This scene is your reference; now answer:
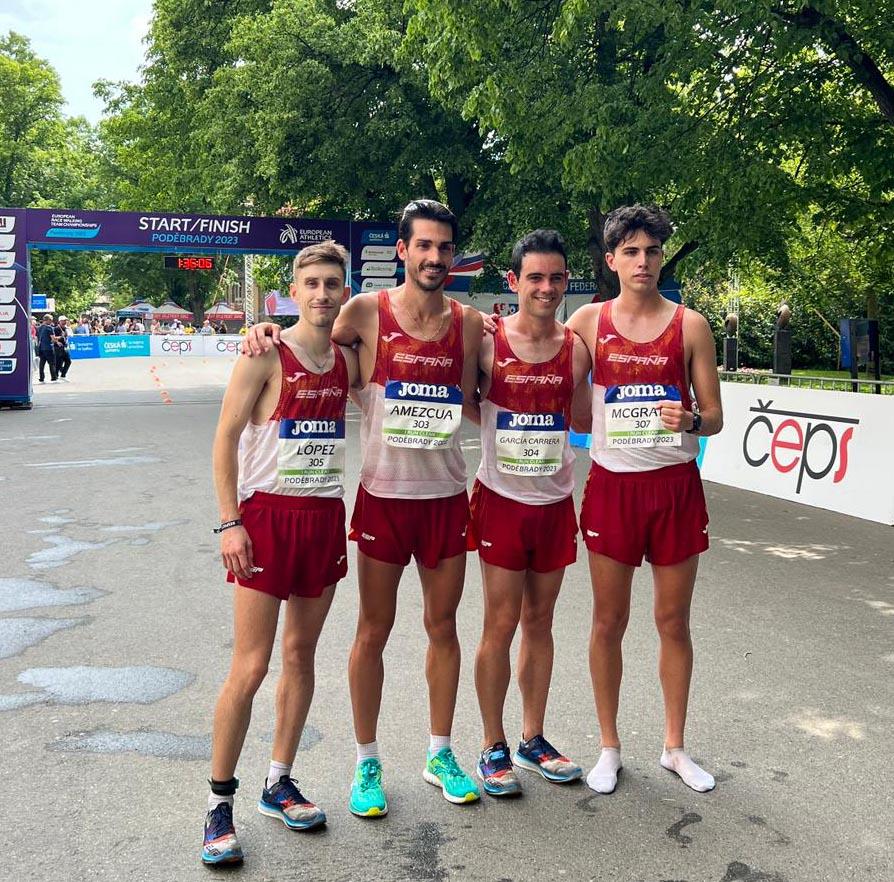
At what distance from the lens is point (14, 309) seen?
23078mm

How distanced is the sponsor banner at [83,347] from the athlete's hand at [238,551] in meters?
52.4

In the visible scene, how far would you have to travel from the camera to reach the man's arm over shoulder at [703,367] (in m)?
4.13

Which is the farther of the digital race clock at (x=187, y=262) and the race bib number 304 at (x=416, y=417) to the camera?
the digital race clock at (x=187, y=262)

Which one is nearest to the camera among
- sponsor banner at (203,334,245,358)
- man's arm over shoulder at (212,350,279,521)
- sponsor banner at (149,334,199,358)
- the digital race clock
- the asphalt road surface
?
the asphalt road surface

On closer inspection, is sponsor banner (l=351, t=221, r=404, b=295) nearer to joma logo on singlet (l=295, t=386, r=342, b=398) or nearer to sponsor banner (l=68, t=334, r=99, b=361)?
joma logo on singlet (l=295, t=386, r=342, b=398)

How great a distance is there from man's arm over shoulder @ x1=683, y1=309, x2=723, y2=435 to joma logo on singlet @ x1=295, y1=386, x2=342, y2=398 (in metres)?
1.38

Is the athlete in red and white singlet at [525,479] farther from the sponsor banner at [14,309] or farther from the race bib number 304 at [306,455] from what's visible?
the sponsor banner at [14,309]

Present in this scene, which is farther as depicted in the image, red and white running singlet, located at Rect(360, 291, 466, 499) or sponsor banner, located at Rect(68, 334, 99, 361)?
sponsor banner, located at Rect(68, 334, 99, 361)

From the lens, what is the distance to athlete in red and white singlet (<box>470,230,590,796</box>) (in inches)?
160

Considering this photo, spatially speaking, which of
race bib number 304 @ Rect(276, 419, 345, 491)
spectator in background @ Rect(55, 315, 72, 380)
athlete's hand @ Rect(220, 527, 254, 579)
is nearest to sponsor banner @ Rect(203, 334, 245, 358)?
spectator in background @ Rect(55, 315, 72, 380)

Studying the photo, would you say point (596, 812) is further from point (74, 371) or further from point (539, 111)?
point (74, 371)

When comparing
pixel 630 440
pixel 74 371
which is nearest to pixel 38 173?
pixel 74 371

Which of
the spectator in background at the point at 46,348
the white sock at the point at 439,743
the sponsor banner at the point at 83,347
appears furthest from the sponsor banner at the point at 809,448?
the sponsor banner at the point at 83,347

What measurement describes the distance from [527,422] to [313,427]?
841 mm
